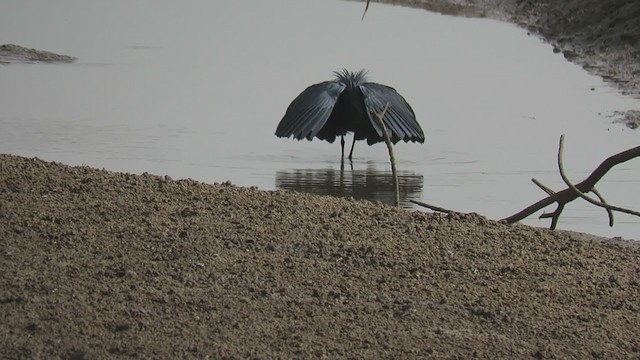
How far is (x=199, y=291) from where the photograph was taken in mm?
4359

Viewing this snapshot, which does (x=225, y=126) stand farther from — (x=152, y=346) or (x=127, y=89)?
(x=152, y=346)

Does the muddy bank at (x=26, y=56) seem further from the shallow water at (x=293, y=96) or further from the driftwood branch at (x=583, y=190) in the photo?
the driftwood branch at (x=583, y=190)

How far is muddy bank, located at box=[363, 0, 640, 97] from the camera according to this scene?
12553 mm

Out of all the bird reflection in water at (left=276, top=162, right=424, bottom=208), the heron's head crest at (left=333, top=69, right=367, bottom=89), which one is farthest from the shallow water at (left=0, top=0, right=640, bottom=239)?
the heron's head crest at (left=333, top=69, right=367, bottom=89)

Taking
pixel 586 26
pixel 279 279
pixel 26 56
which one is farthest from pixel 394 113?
pixel 586 26

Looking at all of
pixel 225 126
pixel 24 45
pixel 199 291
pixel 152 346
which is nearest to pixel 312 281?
pixel 199 291

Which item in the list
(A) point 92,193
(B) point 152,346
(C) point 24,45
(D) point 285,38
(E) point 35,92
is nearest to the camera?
(B) point 152,346

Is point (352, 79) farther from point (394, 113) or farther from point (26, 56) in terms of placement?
point (26, 56)

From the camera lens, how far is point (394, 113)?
8711 millimetres

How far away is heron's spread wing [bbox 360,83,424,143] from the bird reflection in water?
29cm

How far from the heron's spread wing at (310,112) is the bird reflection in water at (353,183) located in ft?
0.88

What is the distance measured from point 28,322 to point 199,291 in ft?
2.00

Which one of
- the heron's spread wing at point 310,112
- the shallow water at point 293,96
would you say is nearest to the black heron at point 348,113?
the heron's spread wing at point 310,112

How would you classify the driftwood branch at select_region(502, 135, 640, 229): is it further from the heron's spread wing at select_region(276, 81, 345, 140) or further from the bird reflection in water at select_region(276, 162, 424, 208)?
the heron's spread wing at select_region(276, 81, 345, 140)
